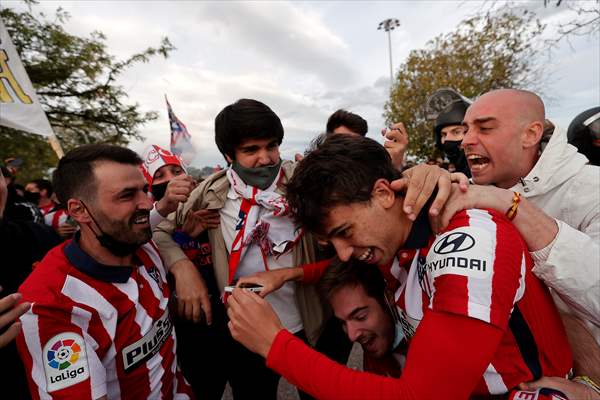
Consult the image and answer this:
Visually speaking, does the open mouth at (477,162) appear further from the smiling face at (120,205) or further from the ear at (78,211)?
the ear at (78,211)

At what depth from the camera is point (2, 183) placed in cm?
184

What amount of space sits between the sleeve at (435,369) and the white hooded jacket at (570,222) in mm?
471

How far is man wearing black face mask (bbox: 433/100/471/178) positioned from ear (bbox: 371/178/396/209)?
216 centimetres

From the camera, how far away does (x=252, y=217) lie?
6.53 ft

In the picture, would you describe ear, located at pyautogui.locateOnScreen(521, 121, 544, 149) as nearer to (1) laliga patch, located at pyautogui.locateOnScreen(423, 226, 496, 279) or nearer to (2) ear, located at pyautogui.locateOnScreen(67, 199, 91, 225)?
(1) laliga patch, located at pyautogui.locateOnScreen(423, 226, 496, 279)

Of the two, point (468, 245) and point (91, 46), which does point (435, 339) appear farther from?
point (91, 46)

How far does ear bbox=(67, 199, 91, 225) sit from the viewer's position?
1.71 m

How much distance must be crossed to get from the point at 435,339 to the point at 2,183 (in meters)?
2.39

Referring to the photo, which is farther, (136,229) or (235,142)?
(235,142)

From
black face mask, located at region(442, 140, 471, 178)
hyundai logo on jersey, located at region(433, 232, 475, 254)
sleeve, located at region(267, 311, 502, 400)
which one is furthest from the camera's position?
black face mask, located at region(442, 140, 471, 178)

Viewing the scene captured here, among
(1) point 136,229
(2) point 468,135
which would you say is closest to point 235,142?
(1) point 136,229

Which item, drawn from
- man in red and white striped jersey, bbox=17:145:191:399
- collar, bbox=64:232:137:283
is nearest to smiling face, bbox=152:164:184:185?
man in red and white striped jersey, bbox=17:145:191:399

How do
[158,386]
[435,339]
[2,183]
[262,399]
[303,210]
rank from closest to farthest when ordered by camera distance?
[435,339] → [303,210] → [158,386] → [2,183] → [262,399]

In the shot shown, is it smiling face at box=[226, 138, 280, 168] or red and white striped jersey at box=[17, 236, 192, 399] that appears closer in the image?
red and white striped jersey at box=[17, 236, 192, 399]
